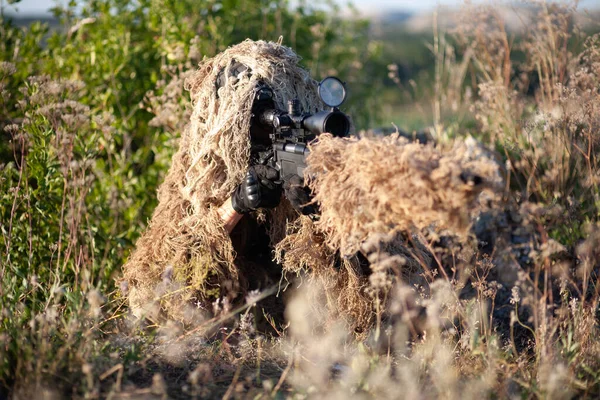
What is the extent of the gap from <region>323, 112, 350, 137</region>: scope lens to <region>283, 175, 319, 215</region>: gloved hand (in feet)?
0.83

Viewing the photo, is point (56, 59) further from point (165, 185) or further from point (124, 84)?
point (165, 185)

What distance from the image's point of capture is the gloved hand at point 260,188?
2943 mm

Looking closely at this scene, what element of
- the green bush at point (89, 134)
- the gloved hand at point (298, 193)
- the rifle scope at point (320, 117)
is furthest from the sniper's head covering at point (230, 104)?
the green bush at point (89, 134)

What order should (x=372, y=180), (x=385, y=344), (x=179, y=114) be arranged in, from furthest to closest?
(x=179, y=114), (x=385, y=344), (x=372, y=180)

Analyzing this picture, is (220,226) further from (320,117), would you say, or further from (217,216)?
(320,117)

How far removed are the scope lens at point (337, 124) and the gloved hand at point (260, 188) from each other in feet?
1.24

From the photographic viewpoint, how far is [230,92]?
10.3 ft

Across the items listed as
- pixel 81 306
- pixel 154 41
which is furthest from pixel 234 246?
pixel 154 41

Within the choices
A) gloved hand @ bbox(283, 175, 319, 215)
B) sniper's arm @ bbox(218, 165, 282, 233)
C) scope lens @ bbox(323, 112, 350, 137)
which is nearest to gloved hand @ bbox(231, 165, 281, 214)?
sniper's arm @ bbox(218, 165, 282, 233)

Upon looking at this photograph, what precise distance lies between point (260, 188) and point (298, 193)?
0.95 ft

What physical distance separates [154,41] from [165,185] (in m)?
2.20

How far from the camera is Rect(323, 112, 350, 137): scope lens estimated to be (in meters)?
2.66

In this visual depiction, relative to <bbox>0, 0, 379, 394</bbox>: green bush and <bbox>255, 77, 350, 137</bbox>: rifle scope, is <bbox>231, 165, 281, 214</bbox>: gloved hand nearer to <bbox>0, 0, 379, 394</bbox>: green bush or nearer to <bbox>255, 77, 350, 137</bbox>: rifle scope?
<bbox>255, 77, 350, 137</bbox>: rifle scope

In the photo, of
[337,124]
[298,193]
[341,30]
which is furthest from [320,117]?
[341,30]
